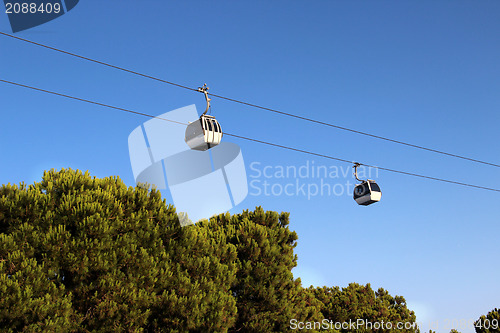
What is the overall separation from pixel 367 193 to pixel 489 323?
13.4 m

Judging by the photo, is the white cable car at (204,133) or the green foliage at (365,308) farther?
the green foliage at (365,308)

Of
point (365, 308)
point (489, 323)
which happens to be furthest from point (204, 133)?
point (489, 323)

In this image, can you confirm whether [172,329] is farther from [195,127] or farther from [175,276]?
[195,127]

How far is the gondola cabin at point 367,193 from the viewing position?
1615 cm

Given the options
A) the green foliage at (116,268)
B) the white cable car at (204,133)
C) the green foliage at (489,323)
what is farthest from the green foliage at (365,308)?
the white cable car at (204,133)

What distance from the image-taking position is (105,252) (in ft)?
42.5

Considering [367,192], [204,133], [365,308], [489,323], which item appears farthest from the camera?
[365,308]

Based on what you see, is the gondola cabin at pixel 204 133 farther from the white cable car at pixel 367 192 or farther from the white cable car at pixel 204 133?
the white cable car at pixel 367 192

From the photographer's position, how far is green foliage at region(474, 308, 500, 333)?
24.0 metres

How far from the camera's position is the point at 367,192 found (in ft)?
Answer: 53.1

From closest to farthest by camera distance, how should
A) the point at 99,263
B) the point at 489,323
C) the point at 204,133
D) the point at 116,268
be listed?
the point at 204,133
the point at 99,263
the point at 116,268
the point at 489,323

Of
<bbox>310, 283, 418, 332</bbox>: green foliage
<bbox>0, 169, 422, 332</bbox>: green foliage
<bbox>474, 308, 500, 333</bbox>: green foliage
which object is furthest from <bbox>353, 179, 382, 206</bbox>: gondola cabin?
<bbox>474, 308, 500, 333</bbox>: green foliage

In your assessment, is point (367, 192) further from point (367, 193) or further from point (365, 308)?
point (365, 308)

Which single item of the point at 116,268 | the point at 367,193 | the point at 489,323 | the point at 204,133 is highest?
the point at 367,193
